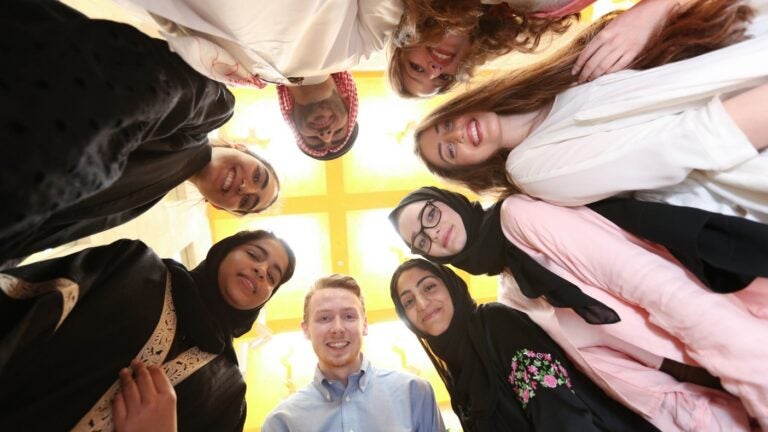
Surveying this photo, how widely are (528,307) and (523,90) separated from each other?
98 cm

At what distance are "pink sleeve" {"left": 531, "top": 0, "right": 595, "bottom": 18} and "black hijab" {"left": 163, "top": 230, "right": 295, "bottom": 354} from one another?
5.06ft

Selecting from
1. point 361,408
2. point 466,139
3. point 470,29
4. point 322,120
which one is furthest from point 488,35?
point 361,408

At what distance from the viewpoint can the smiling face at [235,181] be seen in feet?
6.66

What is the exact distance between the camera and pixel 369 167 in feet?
12.9

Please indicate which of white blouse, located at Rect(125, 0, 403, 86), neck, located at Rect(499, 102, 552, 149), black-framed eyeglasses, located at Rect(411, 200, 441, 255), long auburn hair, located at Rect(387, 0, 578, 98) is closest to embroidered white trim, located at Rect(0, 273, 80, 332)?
white blouse, located at Rect(125, 0, 403, 86)

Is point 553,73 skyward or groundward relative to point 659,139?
skyward

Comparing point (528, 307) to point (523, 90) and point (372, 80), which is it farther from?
point (372, 80)

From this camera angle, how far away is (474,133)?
5.93ft

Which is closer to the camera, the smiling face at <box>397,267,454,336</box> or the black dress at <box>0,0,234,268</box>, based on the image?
the black dress at <box>0,0,234,268</box>

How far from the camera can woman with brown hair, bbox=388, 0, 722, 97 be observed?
135cm

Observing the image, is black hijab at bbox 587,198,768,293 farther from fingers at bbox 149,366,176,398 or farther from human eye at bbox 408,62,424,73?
fingers at bbox 149,366,176,398

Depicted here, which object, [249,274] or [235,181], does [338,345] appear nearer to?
[249,274]

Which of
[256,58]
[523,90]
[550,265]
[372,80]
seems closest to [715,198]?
[550,265]

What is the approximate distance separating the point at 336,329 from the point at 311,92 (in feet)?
4.93
